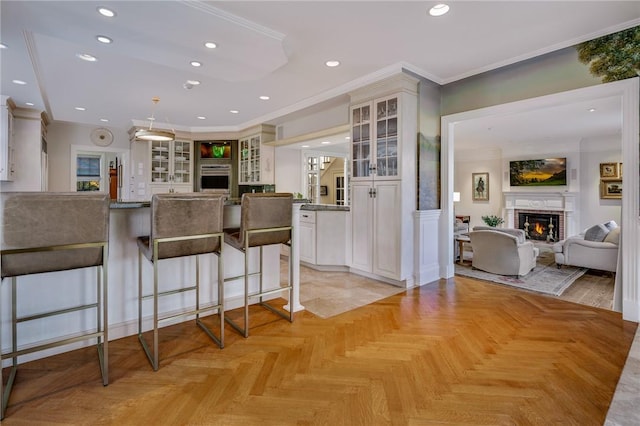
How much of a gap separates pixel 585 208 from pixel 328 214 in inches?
271

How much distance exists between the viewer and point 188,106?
5.46 m

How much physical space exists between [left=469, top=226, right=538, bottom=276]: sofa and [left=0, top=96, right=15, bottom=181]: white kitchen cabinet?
6695mm

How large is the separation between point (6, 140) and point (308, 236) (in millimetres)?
4396

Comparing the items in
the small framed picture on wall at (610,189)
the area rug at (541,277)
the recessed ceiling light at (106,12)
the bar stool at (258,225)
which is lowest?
the area rug at (541,277)

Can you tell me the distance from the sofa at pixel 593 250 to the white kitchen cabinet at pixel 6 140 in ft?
26.9

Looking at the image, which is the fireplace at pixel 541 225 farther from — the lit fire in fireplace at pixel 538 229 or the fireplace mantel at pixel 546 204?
the fireplace mantel at pixel 546 204

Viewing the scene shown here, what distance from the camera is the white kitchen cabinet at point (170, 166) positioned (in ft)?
22.7

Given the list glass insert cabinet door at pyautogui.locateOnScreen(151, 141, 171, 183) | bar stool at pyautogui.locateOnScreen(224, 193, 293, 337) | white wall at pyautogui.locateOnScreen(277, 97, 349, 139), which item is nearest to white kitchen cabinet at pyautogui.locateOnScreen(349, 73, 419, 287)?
white wall at pyautogui.locateOnScreen(277, 97, 349, 139)

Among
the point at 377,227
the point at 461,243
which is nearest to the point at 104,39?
the point at 377,227

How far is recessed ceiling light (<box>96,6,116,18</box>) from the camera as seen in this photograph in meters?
2.25

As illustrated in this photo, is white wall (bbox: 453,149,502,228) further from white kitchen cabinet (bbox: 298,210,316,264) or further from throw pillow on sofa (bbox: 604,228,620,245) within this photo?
white kitchen cabinet (bbox: 298,210,316,264)

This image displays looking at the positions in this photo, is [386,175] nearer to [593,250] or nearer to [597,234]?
[593,250]

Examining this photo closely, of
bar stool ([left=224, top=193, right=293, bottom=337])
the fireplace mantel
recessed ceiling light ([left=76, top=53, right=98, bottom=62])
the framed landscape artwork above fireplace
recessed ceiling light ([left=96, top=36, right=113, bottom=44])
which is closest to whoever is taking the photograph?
bar stool ([left=224, top=193, right=293, bottom=337])

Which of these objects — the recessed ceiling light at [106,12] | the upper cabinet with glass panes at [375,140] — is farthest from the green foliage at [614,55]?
the recessed ceiling light at [106,12]
